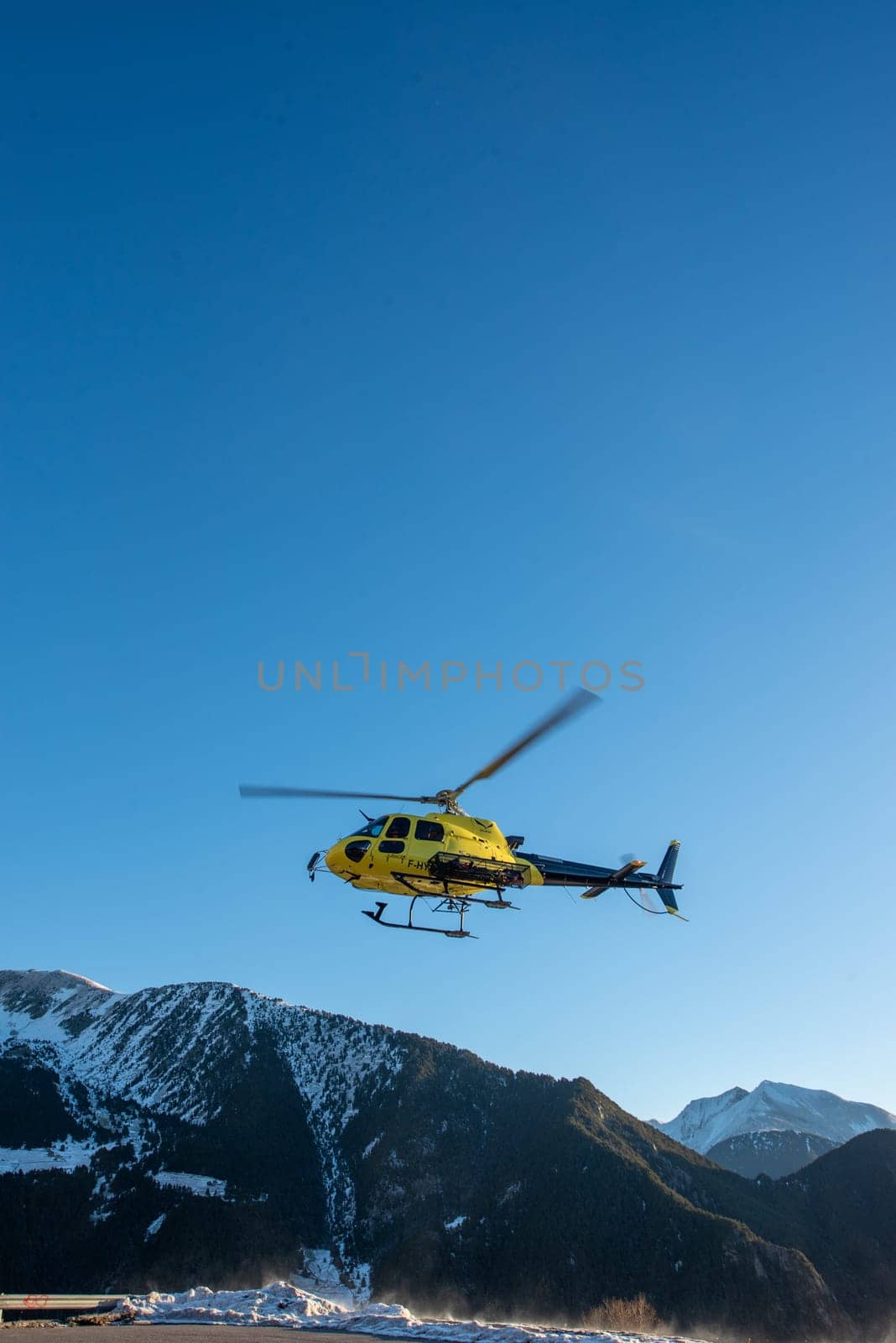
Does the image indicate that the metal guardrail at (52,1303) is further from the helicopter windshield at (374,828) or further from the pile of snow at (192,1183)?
the pile of snow at (192,1183)

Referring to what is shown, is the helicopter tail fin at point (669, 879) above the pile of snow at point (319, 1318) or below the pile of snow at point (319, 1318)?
above

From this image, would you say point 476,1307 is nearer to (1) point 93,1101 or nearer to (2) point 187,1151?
(2) point 187,1151

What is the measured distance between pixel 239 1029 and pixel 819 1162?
409ft

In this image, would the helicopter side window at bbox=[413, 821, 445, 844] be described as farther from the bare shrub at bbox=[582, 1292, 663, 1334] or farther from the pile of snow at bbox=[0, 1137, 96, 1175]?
the pile of snow at bbox=[0, 1137, 96, 1175]

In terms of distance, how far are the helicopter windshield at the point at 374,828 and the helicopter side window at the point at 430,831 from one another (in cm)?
128

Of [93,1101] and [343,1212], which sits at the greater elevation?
[93,1101]

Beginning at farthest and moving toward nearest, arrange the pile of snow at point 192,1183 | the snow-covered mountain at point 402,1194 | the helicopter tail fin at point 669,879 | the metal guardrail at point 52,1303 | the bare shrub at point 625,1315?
1. the pile of snow at point 192,1183
2. the snow-covered mountain at point 402,1194
3. the bare shrub at point 625,1315
4. the helicopter tail fin at point 669,879
5. the metal guardrail at point 52,1303

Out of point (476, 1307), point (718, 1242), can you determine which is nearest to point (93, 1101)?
point (476, 1307)

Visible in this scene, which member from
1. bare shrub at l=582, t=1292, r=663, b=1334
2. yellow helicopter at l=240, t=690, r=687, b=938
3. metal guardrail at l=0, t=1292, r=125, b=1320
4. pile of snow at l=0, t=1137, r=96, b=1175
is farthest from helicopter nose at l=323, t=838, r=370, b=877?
pile of snow at l=0, t=1137, r=96, b=1175

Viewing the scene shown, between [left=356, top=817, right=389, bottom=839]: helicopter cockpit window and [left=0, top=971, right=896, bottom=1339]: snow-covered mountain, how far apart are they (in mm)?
119029

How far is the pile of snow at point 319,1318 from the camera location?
2567 centimetres

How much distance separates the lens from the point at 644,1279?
13675 cm

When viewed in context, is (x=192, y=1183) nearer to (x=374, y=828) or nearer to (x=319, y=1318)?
(x=319, y=1318)

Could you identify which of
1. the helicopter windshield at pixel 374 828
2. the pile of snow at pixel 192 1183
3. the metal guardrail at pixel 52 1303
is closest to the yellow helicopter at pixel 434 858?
the helicopter windshield at pixel 374 828
